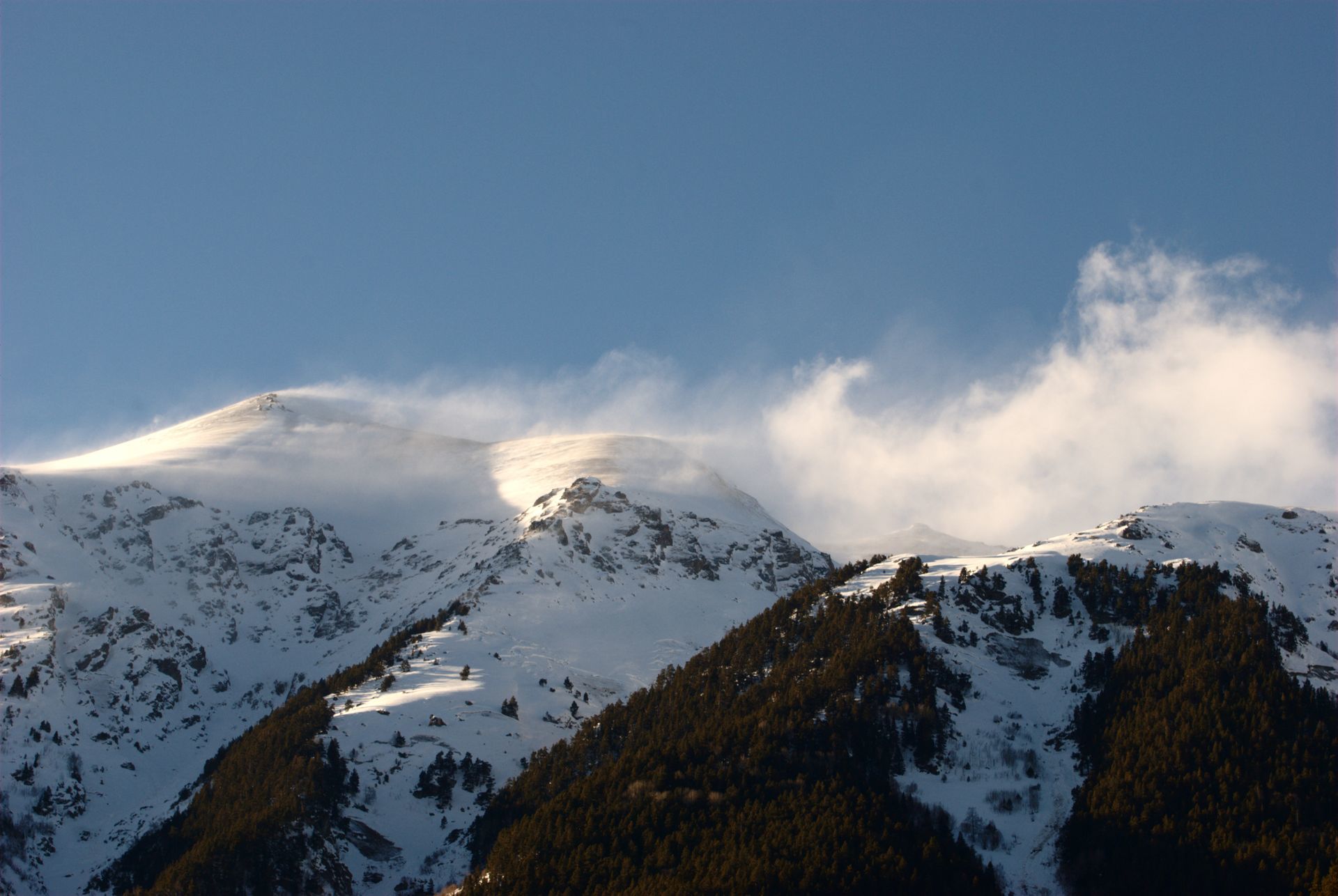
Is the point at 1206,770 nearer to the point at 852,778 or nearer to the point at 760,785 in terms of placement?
the point at 852,778

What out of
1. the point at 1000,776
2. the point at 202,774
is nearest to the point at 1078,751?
the point at 1000,776

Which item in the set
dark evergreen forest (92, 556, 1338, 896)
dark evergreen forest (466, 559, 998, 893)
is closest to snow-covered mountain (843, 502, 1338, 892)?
dark evergreen forest (92, 556, 1338, 896)

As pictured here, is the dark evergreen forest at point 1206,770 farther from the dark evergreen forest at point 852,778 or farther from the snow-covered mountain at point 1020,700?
the snow-covered mountain at point 1020,700

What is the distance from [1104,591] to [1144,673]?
2593 cm

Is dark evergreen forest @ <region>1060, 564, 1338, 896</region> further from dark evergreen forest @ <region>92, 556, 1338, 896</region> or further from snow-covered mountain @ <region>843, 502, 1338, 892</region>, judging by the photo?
snow-covered mountain @ <region>843, 502, 1338, 892</region>

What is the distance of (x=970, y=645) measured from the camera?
180m

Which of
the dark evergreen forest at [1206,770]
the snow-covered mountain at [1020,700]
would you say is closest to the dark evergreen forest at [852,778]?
the dark evergreen forest at [1206,770]

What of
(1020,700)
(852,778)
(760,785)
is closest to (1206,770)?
(1020,700)

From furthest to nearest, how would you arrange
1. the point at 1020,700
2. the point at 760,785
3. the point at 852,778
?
the point at 1020,700, the point at 852,778, the point at 760,785

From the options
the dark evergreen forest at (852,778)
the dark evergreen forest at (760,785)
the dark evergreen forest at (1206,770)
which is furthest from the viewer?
the dark evergreen forest at (760,785)

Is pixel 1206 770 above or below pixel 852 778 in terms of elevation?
above

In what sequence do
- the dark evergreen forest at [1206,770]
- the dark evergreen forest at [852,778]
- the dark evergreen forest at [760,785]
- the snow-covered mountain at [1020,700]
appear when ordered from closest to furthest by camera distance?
the dark evergreen forest at [1206,770], the dark evergreen forest at [852,778], the dark evergreen forest at [760,785], the snow-covered mountain at [1020,700]

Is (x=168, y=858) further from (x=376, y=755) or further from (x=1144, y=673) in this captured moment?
(x=1144, y=673)

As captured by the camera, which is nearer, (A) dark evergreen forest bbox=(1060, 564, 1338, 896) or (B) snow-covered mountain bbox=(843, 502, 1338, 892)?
(A) dark evergreen forest bbox=(1060, 564, 1338, 896)
